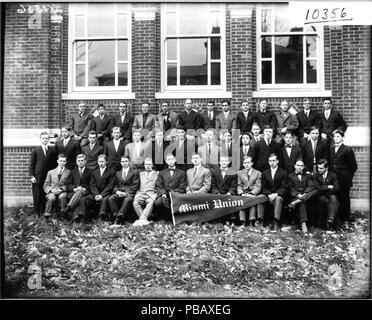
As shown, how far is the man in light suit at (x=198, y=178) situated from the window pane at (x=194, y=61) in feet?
4.02

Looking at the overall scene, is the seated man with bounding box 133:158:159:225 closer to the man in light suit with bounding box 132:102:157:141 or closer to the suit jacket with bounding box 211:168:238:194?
the man in light suit with bounding box 132:102:157:141

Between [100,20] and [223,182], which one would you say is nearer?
[223,182]

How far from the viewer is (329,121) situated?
8.02 meters

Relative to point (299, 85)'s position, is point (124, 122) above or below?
below

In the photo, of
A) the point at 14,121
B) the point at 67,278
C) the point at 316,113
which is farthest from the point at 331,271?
the point at 14,121

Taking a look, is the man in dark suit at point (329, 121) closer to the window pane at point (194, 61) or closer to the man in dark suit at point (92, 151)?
the window pane at point (194, 61)

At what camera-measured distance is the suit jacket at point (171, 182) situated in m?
7.88

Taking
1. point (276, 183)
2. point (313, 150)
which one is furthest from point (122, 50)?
point (313, 150)

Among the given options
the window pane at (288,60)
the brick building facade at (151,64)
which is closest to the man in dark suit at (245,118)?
the brick building facade at (151,64)

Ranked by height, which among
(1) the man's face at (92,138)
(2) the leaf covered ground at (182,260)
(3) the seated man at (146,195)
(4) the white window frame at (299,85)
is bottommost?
(2) the leaf covered ground at (182,260)

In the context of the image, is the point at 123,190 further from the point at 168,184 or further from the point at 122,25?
the point at 122,25

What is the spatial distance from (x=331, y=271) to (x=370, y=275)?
0.56m

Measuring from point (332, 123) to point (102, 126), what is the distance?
351 cm

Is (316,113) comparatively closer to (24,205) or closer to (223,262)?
(223,262)
